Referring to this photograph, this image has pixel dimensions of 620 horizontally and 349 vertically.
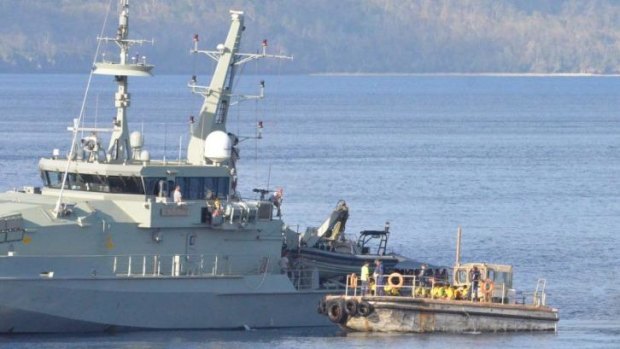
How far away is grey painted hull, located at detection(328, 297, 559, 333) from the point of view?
4838 cm

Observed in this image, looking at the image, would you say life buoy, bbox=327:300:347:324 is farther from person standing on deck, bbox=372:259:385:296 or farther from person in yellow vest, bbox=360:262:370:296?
person standing on deck, bbox=372:259:385:296

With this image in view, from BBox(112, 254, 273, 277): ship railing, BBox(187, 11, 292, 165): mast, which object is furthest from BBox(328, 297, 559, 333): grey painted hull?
BBox(187, 11, 292, 165): mast

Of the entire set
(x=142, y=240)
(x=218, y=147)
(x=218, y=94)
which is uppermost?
(x=218, y=94)

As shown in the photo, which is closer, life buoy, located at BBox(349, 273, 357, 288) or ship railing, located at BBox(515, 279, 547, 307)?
life buoy, located at BBox(349, 273, 357, 288)

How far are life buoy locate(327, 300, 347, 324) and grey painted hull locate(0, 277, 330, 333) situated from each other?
142cm

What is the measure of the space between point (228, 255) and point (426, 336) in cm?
582

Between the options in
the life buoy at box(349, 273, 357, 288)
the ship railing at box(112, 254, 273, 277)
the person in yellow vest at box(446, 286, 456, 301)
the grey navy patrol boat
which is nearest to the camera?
the grey navy patrol boat

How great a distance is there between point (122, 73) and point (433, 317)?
10579 millimetres

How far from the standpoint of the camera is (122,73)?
48469 mm

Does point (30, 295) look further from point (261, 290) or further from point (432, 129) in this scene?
point (432, 129)

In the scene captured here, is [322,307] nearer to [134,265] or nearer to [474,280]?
[474,280]

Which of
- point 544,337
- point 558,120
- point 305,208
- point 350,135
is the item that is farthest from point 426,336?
point 558,120

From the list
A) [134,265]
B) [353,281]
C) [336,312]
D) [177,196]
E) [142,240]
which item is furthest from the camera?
[353,281]

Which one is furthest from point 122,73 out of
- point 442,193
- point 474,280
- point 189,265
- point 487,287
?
point 442,193
